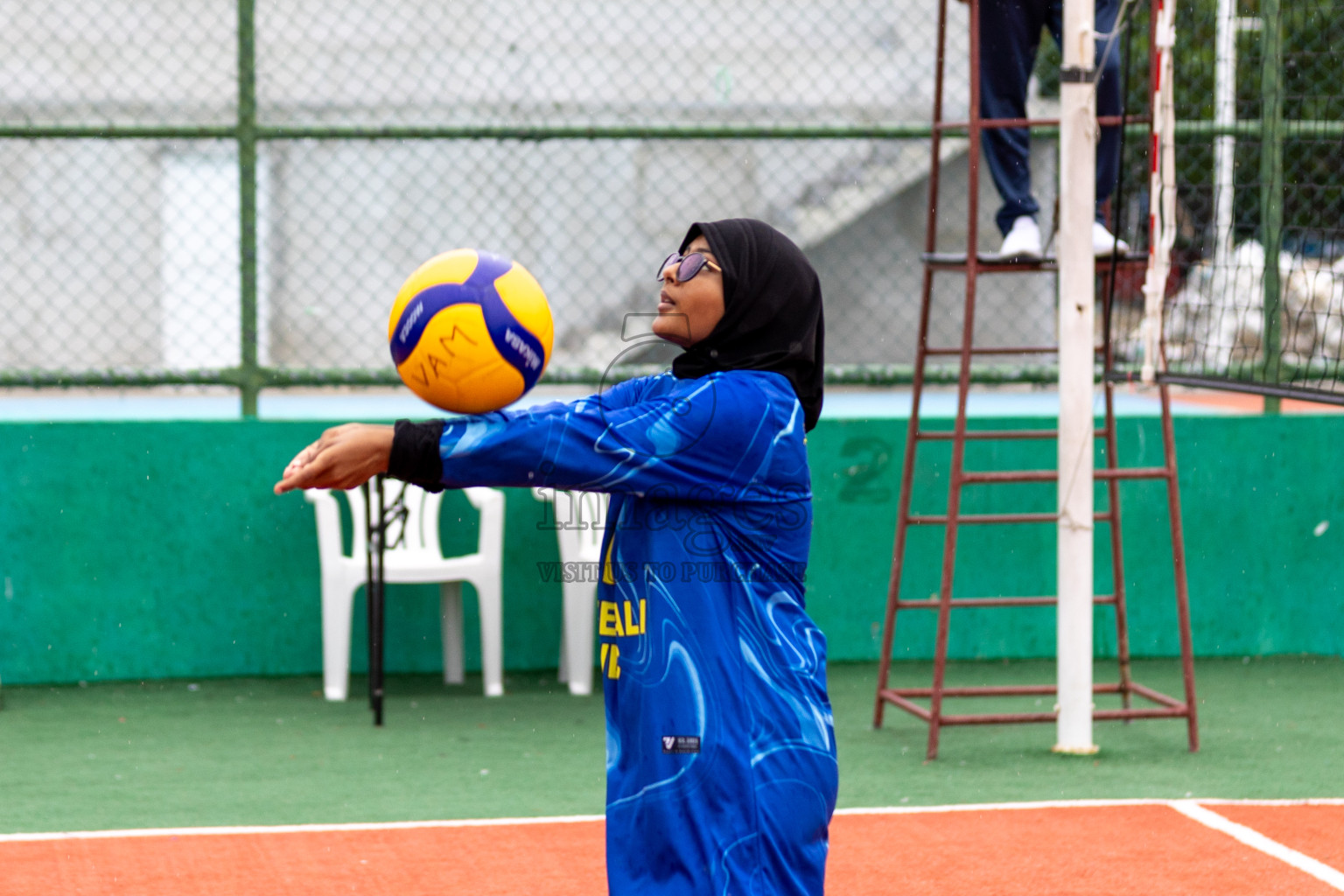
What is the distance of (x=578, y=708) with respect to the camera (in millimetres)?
6852

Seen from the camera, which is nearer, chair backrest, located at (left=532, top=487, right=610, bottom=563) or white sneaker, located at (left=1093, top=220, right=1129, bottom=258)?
white sneaker, located at (left=1093, top=220, right=1129, bottom=258)

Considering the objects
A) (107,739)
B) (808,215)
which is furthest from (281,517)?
(808,215)

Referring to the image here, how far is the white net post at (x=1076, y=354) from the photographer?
566 centimetres

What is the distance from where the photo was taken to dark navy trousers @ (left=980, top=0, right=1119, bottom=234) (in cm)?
612

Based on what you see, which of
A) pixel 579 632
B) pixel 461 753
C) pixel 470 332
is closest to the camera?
pixel 470 332

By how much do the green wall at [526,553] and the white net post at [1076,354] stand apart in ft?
5.53

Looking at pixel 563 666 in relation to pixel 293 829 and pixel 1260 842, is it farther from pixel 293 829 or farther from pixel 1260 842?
pixel 1260 842

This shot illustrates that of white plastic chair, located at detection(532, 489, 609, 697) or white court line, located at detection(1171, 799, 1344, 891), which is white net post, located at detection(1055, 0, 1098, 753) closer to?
white court line, located at detection(1171, 799, 1344, 891)

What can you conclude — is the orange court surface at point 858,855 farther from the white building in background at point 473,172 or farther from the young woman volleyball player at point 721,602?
the white building in background at point 473,172

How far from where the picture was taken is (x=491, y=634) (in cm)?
702

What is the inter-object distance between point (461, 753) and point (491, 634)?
0.98 meters

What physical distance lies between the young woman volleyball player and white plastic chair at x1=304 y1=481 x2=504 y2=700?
4.07 meters

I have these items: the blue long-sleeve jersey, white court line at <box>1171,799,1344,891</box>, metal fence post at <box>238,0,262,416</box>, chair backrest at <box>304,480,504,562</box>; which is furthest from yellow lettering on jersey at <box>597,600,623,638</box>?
metal fence post at <box>238,0,262,416</box>

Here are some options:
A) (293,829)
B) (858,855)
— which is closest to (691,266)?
(858,855)
